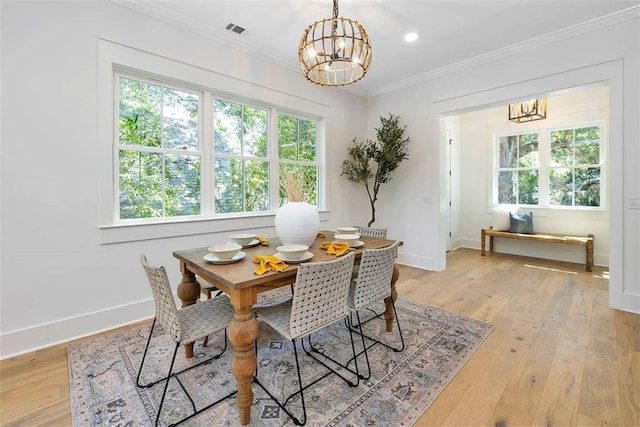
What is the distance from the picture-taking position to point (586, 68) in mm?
2941

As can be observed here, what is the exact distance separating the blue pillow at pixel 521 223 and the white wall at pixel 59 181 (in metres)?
5.50

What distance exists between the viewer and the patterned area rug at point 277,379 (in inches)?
58.3

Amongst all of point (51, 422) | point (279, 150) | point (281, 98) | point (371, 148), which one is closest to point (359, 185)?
point (371, 148)

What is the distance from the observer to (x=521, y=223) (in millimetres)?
A: 4977

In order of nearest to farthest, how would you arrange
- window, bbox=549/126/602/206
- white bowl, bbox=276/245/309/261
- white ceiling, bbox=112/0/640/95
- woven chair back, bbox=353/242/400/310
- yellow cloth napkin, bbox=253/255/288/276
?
yellow cloth napkin, bbox=253/255/288/276 < white bowl, bbox=276/245/309/261 < woven chair back, bbox=353/242/400/310 < white ceiling, bbox=112/0/640/95 < window, bbox=549/126/602/206

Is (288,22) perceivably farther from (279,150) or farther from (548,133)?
(548,133)

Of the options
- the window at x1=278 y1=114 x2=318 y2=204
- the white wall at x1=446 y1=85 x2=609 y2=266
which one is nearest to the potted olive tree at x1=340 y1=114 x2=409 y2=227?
the window at x1=278 y1=114 x2=318 y2=204

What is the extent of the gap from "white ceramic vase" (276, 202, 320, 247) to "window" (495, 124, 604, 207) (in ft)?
16.4

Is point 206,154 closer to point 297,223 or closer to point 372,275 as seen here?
point 297,223

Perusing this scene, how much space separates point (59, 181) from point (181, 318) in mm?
1587

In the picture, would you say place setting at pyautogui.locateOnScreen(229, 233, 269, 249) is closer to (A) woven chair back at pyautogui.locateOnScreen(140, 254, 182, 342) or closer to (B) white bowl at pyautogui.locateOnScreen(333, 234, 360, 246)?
(B) white bowl at pyautogui.locateOnScreen(333, 234, 360, 246)

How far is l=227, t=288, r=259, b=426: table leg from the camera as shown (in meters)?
1.40

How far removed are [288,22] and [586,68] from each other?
10.2 ft

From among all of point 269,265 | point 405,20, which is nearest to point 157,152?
point 269,265
